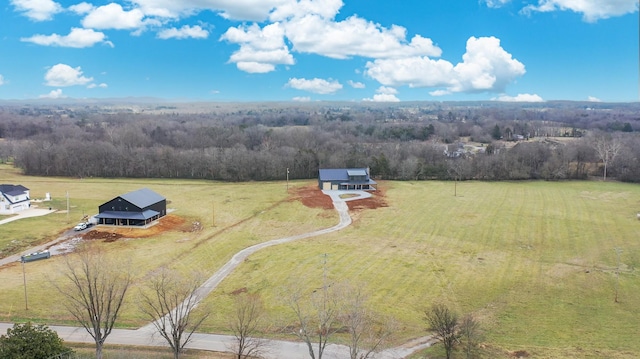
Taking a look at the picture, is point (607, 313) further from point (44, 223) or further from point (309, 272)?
point (44, 223)

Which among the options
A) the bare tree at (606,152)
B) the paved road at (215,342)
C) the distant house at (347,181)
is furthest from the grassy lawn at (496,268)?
the bare tree at (606,152)

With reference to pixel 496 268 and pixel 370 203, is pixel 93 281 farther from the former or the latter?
pixel 370 203

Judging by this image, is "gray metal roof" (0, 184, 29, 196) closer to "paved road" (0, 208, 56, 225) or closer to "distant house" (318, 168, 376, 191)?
"paved road" (0, 208, 56, 225)

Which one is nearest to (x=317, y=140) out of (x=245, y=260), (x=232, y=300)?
(x=245, y=260)

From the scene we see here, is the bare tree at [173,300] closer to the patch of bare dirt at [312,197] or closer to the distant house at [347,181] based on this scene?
the patch of bare dirt at [312,197]

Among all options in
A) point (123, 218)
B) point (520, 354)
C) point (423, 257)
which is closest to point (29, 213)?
point (123, 218)
